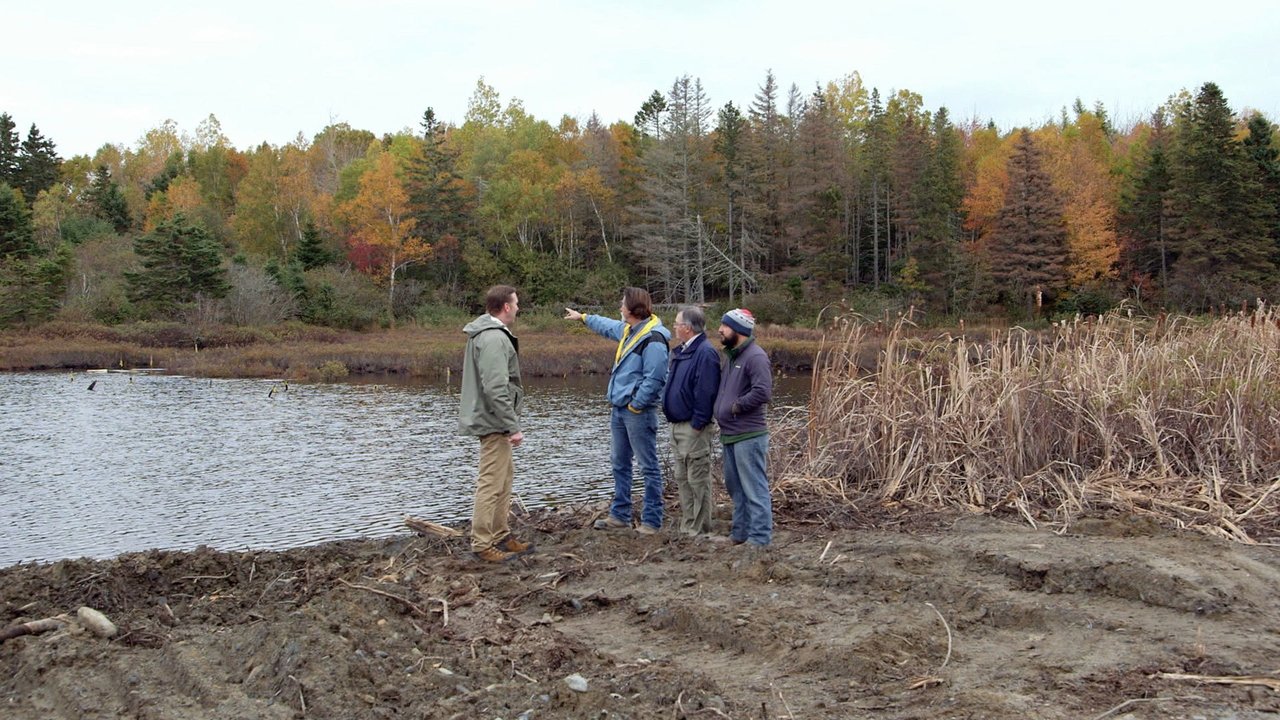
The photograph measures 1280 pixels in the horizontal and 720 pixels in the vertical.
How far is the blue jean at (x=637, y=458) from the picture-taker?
8.01m

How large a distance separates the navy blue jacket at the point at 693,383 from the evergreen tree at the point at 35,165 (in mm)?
87133

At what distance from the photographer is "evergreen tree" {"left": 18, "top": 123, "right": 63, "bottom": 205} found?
8106cm

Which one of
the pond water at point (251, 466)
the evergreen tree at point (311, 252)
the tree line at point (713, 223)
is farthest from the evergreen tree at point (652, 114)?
the pond water at point (251, 466)

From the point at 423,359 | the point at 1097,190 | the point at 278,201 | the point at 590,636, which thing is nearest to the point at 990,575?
the point at 590,636

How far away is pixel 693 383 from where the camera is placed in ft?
25.4

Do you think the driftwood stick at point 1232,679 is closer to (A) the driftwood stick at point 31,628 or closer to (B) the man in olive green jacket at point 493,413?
(B) the man in olive green jacket at point 493,413

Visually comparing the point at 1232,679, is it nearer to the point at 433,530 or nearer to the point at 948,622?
the point at 948,622

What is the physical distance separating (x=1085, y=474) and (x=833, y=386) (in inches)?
98.5

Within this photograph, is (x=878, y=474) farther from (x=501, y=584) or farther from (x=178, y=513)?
(x=178, y=513)

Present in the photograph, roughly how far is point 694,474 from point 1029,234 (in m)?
45.7

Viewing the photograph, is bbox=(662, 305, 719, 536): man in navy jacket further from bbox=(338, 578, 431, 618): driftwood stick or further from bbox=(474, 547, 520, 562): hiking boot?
bbox=(338, 578, 431, 618): driftwood stick

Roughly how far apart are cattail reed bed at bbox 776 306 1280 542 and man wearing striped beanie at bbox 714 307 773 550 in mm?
1900

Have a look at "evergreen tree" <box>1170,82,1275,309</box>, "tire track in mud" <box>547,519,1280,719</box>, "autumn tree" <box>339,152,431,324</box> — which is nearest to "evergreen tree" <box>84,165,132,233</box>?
"autumn tree" <box>339,152,431,324</box>

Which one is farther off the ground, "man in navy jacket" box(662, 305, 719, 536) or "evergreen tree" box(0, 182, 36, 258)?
"evergreen tree" box(0, 182, 36, 258)
